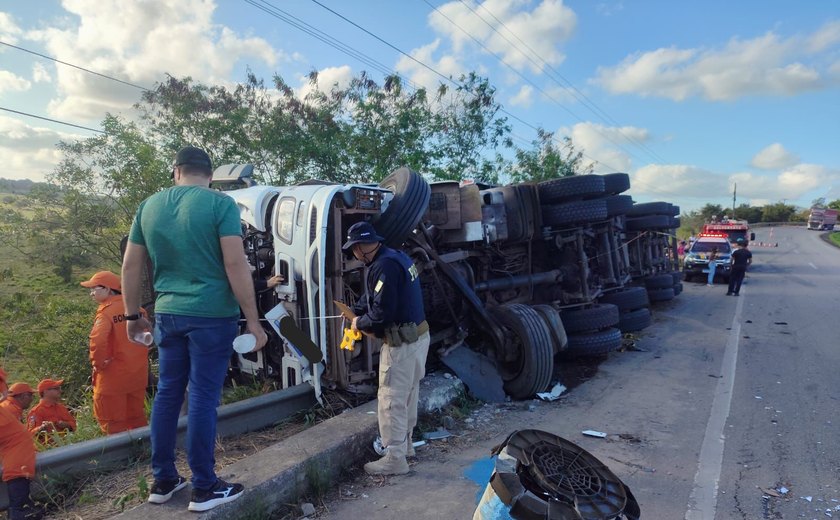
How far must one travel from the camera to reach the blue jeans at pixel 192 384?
2.58 metres

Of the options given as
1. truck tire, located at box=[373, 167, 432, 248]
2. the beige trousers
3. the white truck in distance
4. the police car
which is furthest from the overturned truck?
the white truck in distance

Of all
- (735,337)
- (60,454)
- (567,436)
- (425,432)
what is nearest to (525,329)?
(567,436)

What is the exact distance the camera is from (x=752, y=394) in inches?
217

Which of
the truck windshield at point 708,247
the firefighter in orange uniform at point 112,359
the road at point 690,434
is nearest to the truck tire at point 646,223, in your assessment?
the road at point 690,434

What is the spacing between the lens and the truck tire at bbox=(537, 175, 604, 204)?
724cm

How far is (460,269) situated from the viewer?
599 cm

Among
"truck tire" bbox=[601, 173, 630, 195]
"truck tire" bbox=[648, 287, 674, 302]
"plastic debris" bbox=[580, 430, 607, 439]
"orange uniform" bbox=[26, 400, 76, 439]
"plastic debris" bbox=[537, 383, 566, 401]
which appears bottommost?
"plastic debris" bbox=[537, 383, 566, 401]

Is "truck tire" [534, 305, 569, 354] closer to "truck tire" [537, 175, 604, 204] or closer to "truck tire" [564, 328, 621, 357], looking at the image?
"truck tire" [564, 328, 621, 357]

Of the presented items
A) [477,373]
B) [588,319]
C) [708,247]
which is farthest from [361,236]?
[708,247]

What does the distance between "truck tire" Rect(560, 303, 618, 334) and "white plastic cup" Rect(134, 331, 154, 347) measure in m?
5.20

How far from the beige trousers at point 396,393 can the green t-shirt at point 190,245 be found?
122cm

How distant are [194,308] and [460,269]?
377 centimetres

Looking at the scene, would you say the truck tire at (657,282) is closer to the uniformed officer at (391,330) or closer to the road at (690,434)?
the road at (690,434)

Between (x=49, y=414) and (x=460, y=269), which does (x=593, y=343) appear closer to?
(x=460, y=269)
